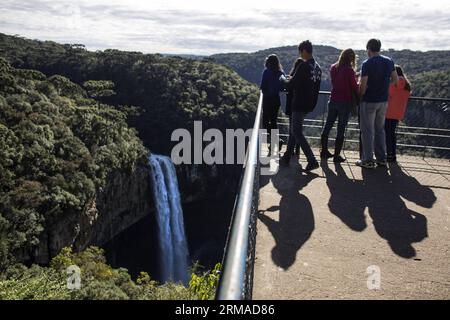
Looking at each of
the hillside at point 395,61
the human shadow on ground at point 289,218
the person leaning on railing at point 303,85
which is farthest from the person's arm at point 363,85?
the hillside at point 395,61

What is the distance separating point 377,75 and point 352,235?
9.29 feet

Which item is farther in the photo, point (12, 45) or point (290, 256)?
point (12, 45)

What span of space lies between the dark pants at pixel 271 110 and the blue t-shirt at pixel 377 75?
70.3 inches

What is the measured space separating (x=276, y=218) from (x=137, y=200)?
40.0 metres

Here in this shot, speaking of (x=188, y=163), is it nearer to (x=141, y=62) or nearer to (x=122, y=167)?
(x=122, y=167)

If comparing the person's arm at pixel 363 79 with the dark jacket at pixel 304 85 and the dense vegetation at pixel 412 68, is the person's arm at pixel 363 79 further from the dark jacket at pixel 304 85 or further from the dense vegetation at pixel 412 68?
the dense vegetation at pixel 412 68

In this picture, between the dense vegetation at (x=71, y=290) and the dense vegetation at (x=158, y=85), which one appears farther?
the dense vegetation at (x=158, y=85)

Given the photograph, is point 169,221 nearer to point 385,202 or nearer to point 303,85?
point 303,85

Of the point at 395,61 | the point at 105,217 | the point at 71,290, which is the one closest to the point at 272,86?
the point at 71,290

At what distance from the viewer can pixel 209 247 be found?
48406 mm

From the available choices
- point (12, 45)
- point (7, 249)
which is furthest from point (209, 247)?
point (12, 45)

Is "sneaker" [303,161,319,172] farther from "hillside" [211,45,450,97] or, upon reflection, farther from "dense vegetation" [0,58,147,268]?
"hillside" [211,45,450,97]

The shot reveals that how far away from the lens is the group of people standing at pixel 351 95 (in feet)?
21.0

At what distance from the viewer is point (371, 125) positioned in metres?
6.69
